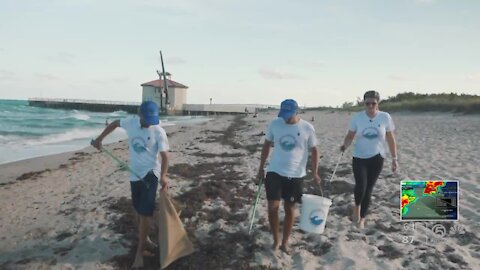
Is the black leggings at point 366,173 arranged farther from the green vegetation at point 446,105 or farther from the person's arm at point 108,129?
the green vegetation at point 446,105

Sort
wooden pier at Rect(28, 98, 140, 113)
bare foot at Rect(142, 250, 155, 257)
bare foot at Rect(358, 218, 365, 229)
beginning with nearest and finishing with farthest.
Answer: bare foot at Rect(142, 250, 155, 257), bare foot at Rect(358, 218, 365, 229), wooden pier at Rect(28, 98, 140, 113)

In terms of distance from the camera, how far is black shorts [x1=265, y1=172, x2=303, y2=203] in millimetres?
4520

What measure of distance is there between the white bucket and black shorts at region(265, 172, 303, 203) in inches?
8.1

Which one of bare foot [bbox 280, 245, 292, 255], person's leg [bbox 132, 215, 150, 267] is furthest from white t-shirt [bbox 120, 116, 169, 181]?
bare foot [bbox 280, 245, 292, 255]

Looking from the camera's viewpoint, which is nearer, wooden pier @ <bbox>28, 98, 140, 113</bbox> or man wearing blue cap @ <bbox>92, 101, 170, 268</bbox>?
man wearing blue cap @ <bbox>92, 101, 170, 268</bbox>

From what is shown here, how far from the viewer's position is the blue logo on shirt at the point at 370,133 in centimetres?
519

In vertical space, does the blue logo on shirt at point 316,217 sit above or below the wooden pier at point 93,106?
below

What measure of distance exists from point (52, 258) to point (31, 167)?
861 centimetres

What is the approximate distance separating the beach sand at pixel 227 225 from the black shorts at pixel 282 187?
68 centimetres

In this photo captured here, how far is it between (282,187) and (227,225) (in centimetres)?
143

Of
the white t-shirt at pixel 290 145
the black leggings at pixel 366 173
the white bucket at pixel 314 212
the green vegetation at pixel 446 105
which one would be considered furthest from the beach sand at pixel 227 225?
the green vegetation at pixel 446 105

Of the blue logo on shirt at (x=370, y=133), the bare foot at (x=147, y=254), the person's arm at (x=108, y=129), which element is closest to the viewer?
the person's arm at (x=108, y=129)

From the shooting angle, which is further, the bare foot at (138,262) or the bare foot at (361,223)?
the bare foot at (361,223)

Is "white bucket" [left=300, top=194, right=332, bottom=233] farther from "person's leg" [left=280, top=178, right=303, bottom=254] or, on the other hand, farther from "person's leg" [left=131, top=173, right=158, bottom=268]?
"person's leg" [left=131, top=173, right=158, bottom=268]
